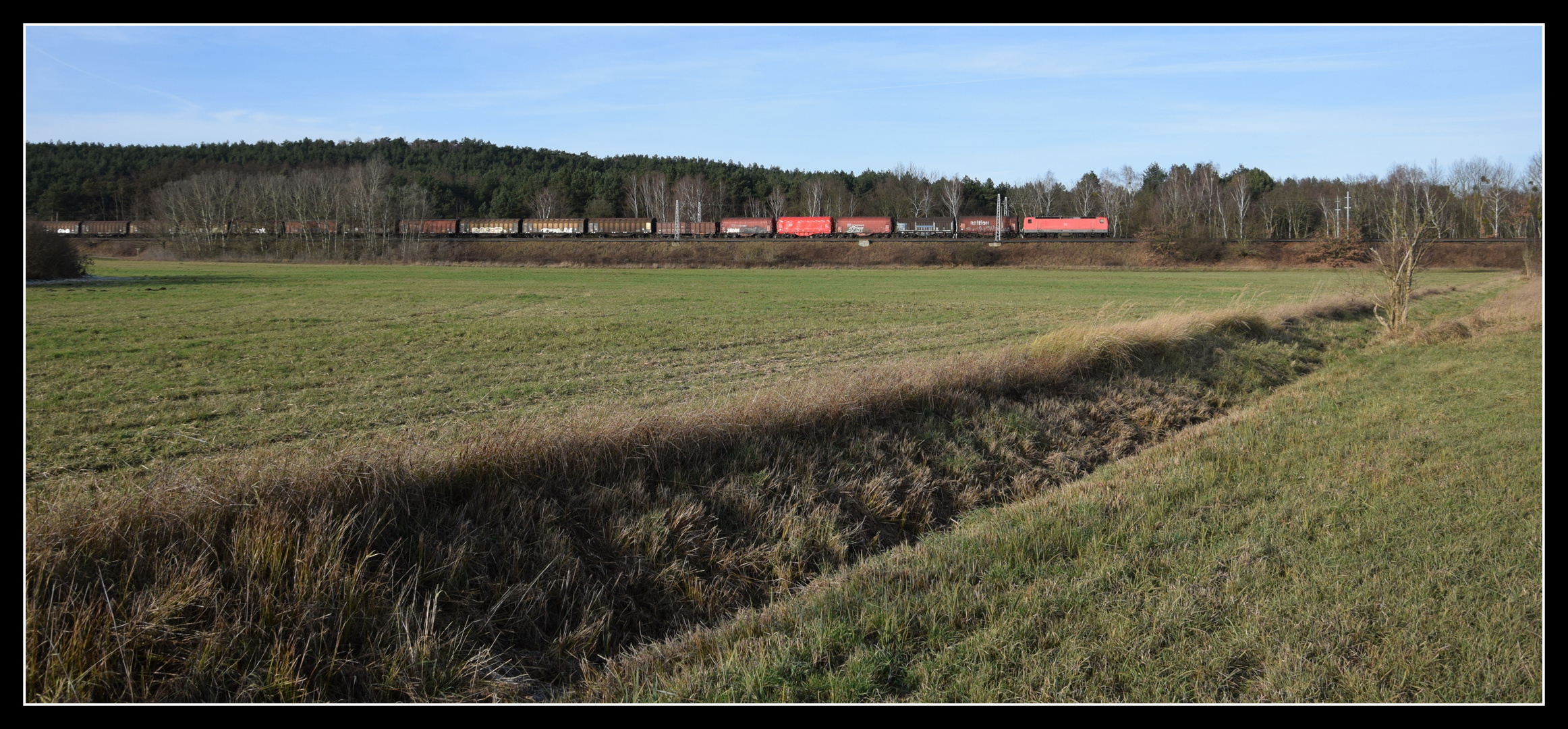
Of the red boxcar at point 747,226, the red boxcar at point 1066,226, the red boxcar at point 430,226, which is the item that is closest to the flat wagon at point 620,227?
the red boxcar at point 747,226

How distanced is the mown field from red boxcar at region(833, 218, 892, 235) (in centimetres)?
5780

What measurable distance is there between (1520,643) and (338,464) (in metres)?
7.88

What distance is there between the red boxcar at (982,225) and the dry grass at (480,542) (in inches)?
3812

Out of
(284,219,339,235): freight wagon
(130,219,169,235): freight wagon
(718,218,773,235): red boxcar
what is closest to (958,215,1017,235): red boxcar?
(718,218,773,235): red boxcar

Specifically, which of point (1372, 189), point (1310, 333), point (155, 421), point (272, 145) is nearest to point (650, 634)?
point (155, 421)

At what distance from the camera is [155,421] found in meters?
11.2

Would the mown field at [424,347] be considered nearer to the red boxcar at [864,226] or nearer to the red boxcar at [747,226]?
the red boxcar at [864,226]

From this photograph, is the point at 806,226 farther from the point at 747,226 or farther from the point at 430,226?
the point at 430,226

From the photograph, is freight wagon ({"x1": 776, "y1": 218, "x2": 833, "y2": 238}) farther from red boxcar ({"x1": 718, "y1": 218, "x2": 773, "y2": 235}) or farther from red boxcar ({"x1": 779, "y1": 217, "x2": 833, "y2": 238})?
red boxcar ({"x1": 718, "y1": 218, "x2": 773, "y2": 235})

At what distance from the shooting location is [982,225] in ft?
340

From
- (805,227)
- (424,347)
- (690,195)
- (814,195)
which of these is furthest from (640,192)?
(424,347)

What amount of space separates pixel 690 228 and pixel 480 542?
107 m

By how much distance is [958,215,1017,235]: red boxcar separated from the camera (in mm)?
103688

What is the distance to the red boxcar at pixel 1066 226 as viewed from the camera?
331 ft
